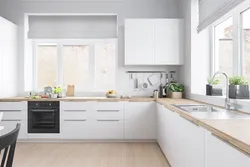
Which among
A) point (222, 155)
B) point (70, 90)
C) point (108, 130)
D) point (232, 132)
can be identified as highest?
point (70, 90)

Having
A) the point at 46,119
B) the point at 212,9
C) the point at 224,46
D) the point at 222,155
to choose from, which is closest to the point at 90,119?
the point at 46,119

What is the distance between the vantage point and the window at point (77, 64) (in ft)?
18.0

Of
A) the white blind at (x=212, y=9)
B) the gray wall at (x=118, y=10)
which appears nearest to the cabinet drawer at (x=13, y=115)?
the gray wall at (x=118, y=10)

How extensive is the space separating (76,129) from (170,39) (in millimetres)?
2271

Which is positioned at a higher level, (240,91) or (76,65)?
(76,65)

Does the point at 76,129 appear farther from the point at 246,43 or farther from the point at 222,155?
the point at 222,155

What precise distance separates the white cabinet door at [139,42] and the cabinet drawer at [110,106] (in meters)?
0.76

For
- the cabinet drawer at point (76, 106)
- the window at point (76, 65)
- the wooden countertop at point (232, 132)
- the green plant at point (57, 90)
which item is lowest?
the cabinet drawer at point (76, 106)

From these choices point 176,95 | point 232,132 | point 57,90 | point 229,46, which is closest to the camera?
point 232,132

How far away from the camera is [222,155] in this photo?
61.8 inches

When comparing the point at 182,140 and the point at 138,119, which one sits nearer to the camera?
the point at 182,140

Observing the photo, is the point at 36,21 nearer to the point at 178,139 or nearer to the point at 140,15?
Answer: the point at 140,15

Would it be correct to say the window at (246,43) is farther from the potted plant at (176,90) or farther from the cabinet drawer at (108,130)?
the cabinet drawer at (108,130)

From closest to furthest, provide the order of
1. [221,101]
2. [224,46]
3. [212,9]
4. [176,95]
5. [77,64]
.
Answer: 1. [221,101]
2. [212,9]
3. [224,46]
4. [176,95]
5. [77,64]
